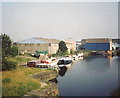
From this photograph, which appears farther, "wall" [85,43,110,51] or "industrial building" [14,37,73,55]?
"wall" [85,43,110,51]

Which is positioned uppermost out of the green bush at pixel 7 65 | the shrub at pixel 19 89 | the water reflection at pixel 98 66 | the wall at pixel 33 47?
the wall at pixel 33 47

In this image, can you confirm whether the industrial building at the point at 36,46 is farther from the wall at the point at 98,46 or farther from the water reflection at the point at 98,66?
the wall at the point at 98,46

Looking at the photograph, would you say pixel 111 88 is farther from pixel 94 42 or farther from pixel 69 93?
pixel 94 42

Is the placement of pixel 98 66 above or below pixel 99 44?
below

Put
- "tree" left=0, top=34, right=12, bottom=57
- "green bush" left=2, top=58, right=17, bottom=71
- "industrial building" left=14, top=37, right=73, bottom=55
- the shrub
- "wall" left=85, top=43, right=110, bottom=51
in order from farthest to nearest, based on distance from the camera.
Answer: "wall" left=85, top=43, right=110, bottom=51 < "industrial building" left=14, top=37, right=73, bottom=55 < "tree" left=0, top=34, right=12, bottom=57 < "green bush" left=2, top=58, right=17, bottom=71 < the shrub

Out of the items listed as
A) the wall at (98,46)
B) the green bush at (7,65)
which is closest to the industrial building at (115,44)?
the wall at (98,46)

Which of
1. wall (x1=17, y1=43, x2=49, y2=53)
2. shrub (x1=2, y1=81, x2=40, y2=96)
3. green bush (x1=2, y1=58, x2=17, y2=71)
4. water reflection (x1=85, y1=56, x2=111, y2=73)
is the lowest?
water reflection (x1=85, y1=56, x2=111, y2=73)

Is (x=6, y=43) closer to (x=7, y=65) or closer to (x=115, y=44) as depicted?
(x=7, y=65)

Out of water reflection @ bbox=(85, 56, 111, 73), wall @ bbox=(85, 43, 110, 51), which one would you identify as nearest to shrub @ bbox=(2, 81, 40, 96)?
water reflection @ bbox=(85, 56, 111, 73)

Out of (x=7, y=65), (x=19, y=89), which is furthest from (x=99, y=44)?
(x=19, y=89)

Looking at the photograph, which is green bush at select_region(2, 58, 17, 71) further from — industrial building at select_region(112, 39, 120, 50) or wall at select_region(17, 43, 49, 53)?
industrial building at select_region(112, 39, 120, 50)

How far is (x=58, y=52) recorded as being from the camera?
4553 cm

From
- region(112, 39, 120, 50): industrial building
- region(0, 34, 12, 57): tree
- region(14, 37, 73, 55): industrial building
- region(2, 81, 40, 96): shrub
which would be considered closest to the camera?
region(2, 81, 40, 96): shrub

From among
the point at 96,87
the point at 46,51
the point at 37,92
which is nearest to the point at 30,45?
the point at 46,51
